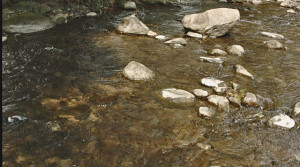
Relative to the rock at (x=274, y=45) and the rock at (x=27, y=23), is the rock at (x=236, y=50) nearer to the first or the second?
the rock at (x=274, y=45)

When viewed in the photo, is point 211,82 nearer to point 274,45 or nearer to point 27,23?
point 274,45

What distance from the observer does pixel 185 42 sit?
8195 mm

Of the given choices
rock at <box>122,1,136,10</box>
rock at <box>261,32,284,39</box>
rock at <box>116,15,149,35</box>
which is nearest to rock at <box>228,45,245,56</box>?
rock at <box>261,32,284,39</box>

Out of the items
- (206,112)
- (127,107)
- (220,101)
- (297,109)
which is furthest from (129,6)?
(297,109)

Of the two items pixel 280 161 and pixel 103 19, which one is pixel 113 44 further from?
pixel 280 161

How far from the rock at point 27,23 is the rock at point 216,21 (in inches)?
211

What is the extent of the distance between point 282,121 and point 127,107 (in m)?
2.73

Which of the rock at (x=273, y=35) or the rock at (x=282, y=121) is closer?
the rock at (x=282, y=121)

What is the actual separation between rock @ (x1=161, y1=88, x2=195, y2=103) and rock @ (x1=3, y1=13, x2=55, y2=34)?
590cm

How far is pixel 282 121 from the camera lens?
4348 millimetres

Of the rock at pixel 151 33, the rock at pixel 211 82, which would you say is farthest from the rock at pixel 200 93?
the rock at pixel 151 33

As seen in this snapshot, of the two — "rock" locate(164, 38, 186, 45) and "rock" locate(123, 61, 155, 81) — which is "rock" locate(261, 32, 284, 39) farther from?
"rock" locate(123, 61, 155, 81)

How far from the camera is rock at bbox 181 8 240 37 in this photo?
8773 millimetres

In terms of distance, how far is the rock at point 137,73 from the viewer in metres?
5.69
